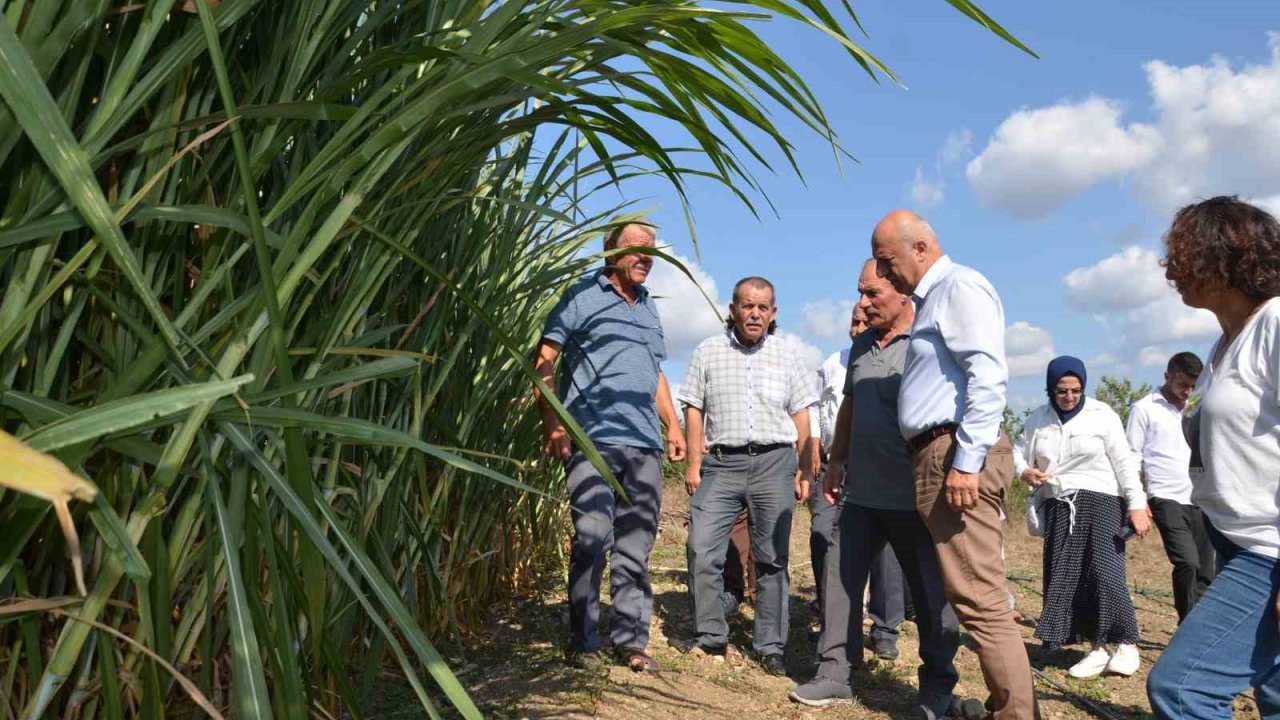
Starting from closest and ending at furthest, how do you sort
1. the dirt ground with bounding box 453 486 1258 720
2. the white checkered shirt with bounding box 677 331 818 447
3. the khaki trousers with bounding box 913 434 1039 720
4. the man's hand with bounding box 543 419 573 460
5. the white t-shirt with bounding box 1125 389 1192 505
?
the dirt ground with bounding box 453 486 1258 720, the khaki trousers with bounding box 913 434 1039 720, the man's hand with bounding box 543 419 573 460, the white checkered shirt with bounding box 677 331 818 447, the white t-shirt with bounding box 1125 389 1192 505

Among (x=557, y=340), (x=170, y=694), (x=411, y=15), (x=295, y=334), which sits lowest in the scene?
(x=170, y=694)

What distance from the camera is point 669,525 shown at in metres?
8.98

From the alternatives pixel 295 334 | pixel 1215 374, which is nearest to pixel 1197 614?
pixel 1215 374

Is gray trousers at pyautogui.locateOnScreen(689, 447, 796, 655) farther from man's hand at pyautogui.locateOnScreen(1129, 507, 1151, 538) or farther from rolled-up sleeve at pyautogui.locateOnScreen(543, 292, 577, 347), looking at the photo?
man's hand at pyautogui.locateOnScreen(1129, 507, 1151, 538)

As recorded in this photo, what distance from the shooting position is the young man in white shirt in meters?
5.25

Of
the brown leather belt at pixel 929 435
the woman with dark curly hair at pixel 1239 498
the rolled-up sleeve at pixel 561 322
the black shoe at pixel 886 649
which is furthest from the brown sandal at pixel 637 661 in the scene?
the woman with dark curly hair at pixel 1239 498

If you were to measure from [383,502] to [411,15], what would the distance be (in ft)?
3.22

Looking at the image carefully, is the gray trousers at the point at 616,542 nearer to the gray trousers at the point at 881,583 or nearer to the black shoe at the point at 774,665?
the black shoe at the point at 774,665

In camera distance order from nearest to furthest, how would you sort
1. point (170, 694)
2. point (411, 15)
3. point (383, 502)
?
point (170, 694)
point (411, 15)
point (383, 502)

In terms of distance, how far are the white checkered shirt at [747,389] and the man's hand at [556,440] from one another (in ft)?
3.51

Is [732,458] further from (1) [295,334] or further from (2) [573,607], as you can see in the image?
(1) [295,334]

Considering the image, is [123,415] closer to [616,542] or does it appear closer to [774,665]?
[616,542]

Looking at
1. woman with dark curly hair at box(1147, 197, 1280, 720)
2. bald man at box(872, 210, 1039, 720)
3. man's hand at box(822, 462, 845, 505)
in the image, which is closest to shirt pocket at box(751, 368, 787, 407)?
man's hand at box(822, 462, 845, 505)

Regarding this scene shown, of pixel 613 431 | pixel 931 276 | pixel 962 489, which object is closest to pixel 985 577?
pixel 962 489
